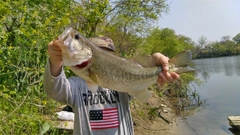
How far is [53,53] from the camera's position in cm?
194

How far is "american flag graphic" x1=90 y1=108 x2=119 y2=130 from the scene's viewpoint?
236 centimetres

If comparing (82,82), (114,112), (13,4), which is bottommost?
(114,112)

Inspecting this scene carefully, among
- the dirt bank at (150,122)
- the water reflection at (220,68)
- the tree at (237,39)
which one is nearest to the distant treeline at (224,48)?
the tree at (237,39)

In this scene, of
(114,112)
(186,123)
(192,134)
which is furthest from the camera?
(186,123)

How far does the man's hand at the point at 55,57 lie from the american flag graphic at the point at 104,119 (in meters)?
0.59

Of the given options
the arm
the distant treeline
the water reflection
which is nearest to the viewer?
the arm

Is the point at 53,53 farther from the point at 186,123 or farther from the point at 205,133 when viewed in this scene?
the point at 186,123

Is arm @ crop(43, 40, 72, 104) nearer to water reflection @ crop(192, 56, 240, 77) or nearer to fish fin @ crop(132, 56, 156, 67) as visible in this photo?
fish fin @ crop(132, 56, 156, 67)

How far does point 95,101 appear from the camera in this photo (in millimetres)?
2463

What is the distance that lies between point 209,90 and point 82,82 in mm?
24731

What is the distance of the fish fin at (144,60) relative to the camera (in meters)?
2.34

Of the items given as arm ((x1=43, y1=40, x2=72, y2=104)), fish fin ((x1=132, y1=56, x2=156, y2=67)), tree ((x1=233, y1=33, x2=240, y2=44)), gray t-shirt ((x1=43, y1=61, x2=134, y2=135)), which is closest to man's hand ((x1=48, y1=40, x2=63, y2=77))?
arm ((x1=43, y1=40, x2=72, y2=104))

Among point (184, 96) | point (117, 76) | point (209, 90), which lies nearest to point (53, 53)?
point (117, 76)

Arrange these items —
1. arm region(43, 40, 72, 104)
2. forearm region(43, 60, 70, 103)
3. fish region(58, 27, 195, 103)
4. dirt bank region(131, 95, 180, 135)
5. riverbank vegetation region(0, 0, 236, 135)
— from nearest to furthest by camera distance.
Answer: fish region(58, 27, 195, 103)
arm region(43, 40, 72, 104)
forearm region(43, 60, 70, 103)
riverbank vegetation region(0, 0, 236, 135)
dirt bank region(131, 95, 180, 135)
